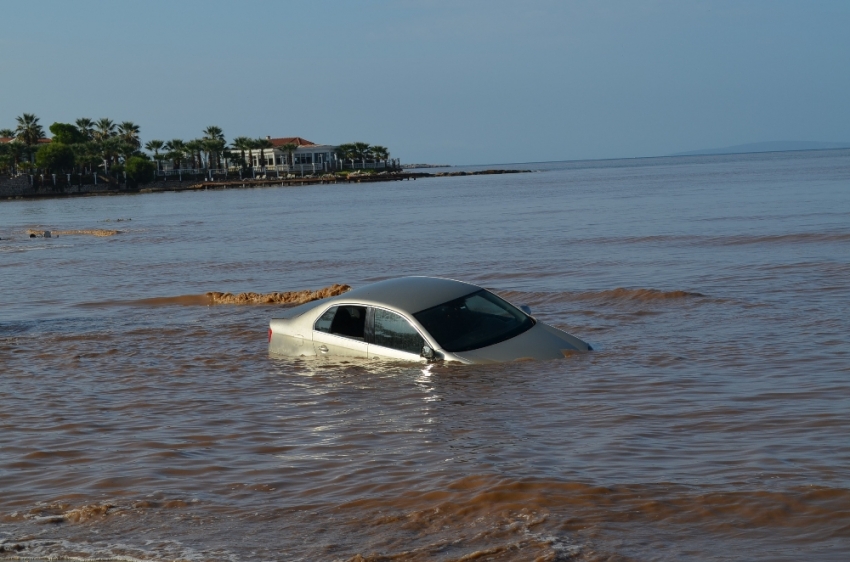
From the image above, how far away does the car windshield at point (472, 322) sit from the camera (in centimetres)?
1030

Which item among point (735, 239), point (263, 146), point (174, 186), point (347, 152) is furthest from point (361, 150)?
point (735, 239)

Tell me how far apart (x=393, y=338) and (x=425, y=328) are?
450mm

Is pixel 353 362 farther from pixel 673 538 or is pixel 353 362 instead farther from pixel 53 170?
pixel 53 170

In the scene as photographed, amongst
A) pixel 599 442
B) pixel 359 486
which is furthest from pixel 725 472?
pixel 359 486

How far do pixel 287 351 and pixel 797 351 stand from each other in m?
5.86

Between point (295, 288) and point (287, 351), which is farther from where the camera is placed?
point (295, 288)

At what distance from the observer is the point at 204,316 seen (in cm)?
1652

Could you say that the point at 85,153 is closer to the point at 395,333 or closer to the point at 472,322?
the point at 395,333

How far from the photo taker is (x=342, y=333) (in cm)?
1102

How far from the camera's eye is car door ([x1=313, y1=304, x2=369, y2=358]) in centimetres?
1089

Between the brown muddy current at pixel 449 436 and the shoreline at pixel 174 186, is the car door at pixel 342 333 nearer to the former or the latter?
the brown muddy current at pixel 449 436

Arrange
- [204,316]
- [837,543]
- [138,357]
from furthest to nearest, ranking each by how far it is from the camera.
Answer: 1. [204,316]
2. [138,357]
3. [837,543]

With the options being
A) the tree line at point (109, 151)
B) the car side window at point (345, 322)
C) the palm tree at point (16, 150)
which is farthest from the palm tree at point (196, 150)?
the car side window at point (345, 322)

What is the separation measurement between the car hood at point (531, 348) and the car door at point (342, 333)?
1.31 meters
